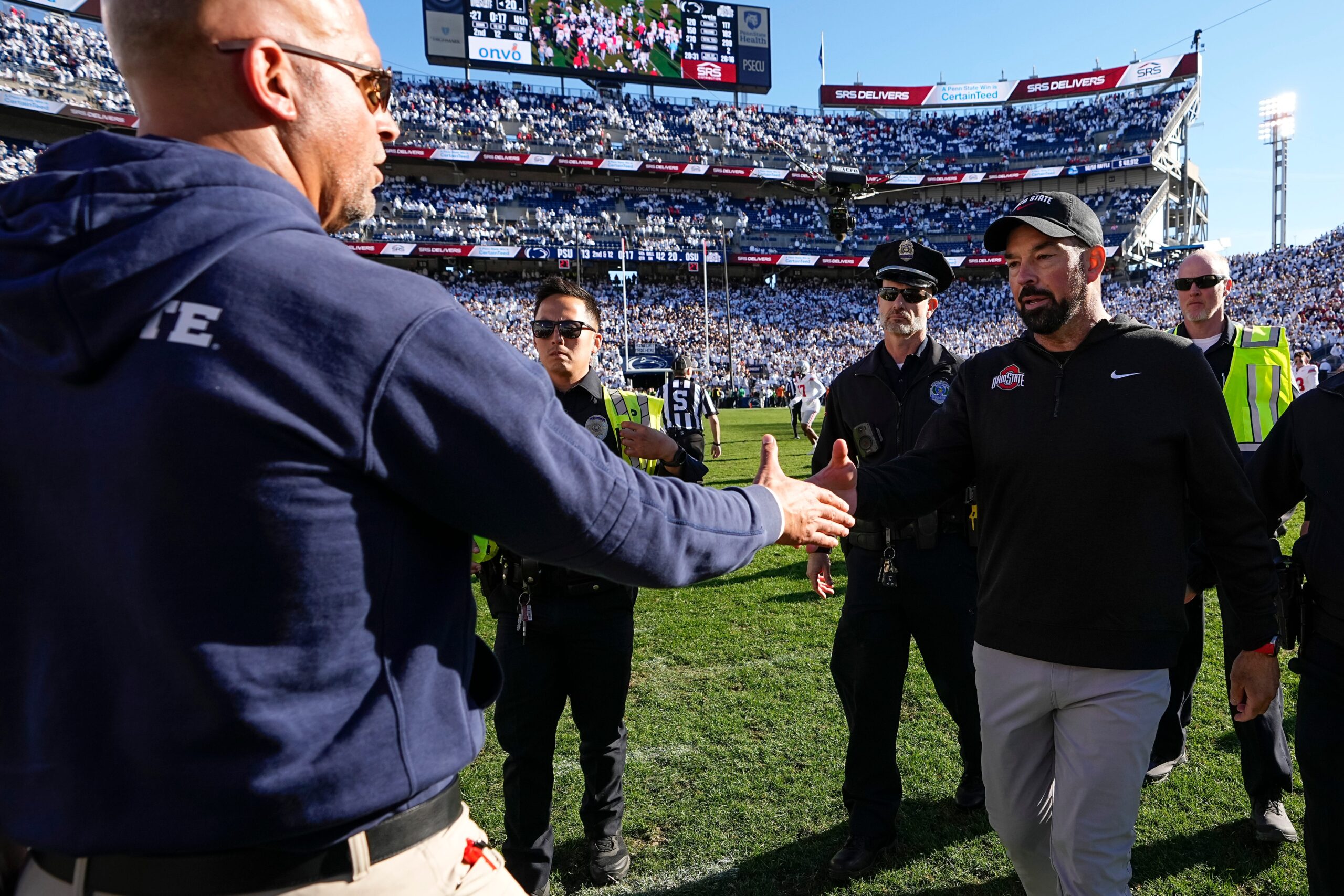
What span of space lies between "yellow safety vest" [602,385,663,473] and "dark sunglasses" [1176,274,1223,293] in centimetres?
347

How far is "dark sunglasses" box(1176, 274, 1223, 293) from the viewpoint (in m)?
5.18

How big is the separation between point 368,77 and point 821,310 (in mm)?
55589

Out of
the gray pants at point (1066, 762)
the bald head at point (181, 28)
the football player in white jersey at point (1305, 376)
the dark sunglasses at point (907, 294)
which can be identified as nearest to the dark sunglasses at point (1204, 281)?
the dark sunglasses at point (907, 294)

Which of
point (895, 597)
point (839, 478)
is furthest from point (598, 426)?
point (895, 597)

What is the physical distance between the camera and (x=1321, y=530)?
9.77ft

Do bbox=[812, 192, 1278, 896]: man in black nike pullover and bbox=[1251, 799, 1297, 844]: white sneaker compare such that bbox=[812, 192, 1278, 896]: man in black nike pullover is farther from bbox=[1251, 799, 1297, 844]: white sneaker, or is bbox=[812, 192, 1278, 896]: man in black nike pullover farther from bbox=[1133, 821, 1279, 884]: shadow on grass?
bbox=[1251, 799, 1297, 844]: white sneaker

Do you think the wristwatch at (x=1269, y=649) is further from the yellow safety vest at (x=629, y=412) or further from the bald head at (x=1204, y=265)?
the bald head at (x=1204, y=265)

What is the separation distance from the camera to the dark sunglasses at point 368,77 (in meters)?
1.41

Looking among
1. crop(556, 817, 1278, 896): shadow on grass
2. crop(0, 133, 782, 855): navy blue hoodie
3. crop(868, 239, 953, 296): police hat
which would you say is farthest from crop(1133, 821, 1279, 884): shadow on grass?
crop(0, 133, 782, 855): navy blue hoodie

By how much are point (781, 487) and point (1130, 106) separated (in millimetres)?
73565

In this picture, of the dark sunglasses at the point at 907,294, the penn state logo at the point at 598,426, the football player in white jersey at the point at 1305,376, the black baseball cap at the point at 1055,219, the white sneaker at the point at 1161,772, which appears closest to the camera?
the black baseball cap at the point at 1055,219

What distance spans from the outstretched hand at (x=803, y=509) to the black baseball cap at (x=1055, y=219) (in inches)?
61.6

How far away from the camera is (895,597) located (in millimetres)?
4125

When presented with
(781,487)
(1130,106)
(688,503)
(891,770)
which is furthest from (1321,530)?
(1130,106)
